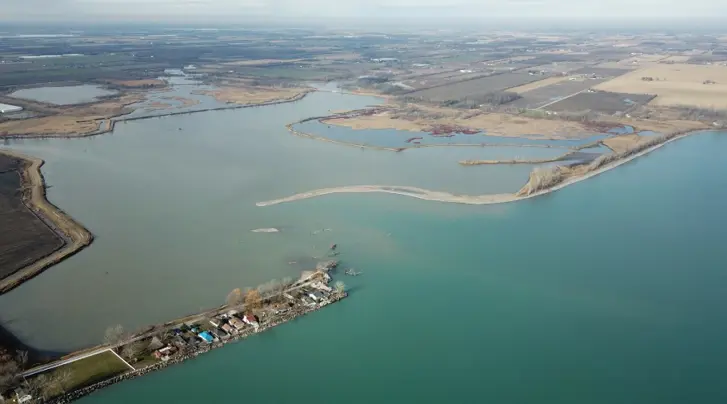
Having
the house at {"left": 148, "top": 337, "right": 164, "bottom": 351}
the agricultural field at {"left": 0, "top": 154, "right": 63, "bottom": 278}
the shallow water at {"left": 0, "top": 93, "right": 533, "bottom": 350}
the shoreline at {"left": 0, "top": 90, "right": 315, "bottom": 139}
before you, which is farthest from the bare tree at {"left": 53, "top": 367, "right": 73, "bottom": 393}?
the shoreline at {"left": 0, "top": 90, "right": 315, "bottom": 139}

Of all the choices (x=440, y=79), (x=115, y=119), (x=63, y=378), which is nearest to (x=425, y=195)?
(x=63, y=378)

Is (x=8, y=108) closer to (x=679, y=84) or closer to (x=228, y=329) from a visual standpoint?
(x=228, y=329)

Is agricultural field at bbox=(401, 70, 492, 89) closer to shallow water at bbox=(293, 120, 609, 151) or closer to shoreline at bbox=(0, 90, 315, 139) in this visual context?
shoreline at bbox=(0, 90, 315, 139)

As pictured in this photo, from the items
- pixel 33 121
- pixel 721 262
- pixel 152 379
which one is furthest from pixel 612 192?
pixel 33 121

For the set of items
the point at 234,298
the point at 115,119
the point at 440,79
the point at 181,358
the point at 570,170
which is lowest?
the point at 181,358

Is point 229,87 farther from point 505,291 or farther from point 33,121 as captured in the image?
→ point 505,291

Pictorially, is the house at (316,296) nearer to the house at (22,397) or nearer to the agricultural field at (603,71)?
the house at (22,397)
